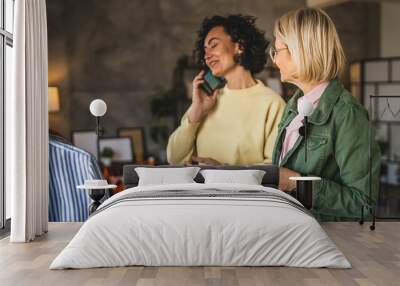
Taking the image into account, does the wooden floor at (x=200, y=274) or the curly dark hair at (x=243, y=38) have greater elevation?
the curly dark hair at (x=243, y=38)

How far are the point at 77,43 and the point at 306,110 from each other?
2883 millimetres

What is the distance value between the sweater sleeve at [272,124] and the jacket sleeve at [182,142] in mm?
848

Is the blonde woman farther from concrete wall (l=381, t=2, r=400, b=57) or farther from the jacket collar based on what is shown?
concrete wall (l=381, t=2, r=400, b=57)

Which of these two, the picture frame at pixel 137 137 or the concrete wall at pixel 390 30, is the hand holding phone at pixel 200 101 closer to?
the picture frame at pixel 137 137

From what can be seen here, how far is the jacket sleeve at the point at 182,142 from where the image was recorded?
817 centimetres

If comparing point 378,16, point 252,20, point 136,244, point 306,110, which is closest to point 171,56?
point 252,20

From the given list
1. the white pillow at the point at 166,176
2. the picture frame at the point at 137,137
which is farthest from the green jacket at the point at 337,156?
the picture frame at the point at 137,137

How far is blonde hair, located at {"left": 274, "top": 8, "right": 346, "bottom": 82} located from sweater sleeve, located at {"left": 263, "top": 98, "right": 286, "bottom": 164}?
16.2 inches

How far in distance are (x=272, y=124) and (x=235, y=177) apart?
41.6 inches

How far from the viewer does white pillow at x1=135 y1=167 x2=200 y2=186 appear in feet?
24.4

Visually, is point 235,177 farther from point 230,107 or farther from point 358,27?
point 358,27

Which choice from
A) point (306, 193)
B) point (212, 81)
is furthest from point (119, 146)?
point (306, 193)

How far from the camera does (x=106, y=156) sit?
8.22m

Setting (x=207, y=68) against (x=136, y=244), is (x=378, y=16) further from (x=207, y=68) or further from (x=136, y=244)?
(x=136, y=244)
